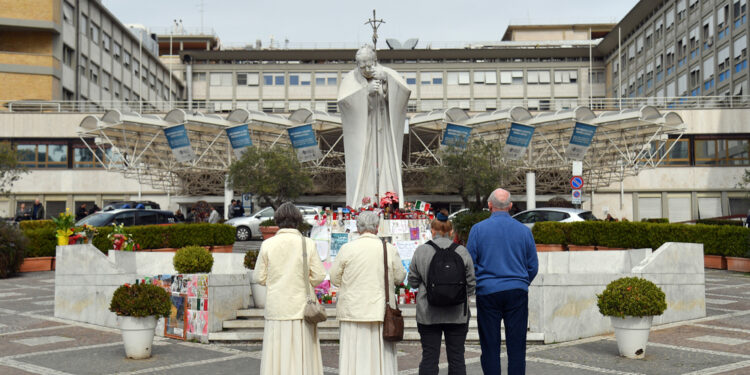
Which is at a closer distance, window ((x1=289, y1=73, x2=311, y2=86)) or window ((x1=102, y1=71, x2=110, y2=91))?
window ((x1=102, y1=71, x2=110, y2=91))

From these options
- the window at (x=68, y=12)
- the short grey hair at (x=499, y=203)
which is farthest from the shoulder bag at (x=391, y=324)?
the window at (x=68, y=12)

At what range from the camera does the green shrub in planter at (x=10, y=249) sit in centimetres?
1742

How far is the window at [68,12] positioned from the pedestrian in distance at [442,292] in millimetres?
48009

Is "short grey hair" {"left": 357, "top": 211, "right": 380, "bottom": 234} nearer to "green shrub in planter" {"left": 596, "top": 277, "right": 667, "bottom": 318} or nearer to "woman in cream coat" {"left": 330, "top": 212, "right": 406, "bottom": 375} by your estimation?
"woman in cream coat" {"left": 330, "top": 212, "right": 406, "bottom": 375}

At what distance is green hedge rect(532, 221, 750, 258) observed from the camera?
18.7 meters

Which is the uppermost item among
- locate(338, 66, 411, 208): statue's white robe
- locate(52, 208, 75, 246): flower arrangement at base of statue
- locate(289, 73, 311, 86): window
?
locate(289, 73, 311, 86): window

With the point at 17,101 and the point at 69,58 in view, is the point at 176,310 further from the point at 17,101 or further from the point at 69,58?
the point at 69,58

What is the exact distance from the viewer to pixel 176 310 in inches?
392

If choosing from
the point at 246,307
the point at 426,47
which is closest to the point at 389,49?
the point at 426,47

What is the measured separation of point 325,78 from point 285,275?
60854mm

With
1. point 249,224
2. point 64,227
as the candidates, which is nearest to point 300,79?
point 249,224

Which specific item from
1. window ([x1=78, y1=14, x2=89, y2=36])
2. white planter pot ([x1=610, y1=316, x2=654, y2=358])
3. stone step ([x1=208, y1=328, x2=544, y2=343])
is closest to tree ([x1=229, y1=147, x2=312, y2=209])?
stone step ([x1=208, y1=328, x2=544, y2=343])

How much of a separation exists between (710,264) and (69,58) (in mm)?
43916

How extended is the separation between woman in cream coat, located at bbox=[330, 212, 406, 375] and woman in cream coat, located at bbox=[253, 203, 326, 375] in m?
0.28
